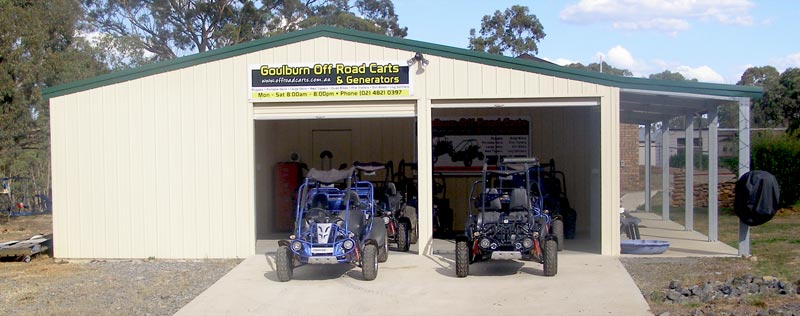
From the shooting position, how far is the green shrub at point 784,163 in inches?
830

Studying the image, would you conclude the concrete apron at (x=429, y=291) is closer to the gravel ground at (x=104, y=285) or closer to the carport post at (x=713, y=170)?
the gravel ground at (x=104, y=285)

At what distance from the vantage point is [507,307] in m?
8.87

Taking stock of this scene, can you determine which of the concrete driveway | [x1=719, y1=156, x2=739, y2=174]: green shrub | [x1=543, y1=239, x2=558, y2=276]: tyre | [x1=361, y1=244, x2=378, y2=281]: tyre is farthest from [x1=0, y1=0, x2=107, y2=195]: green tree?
[x1=719, y1=156, x2=739, y2=174]: green shrub

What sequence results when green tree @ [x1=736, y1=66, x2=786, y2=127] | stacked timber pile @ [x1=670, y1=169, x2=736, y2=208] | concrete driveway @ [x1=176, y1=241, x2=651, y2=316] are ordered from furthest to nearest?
green tree @ [x1=736, y1=66, x2=786, y2=127], stacked timber pile @ [x1=670, y1=169, x2=736, y2=208], concrete driveway @ [x1=176, y1=241, x2=651, y2=316]

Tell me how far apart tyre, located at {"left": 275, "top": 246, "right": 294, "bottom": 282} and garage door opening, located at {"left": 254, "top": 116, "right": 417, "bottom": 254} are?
18.5 ft

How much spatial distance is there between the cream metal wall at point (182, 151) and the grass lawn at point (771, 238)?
85.6 inches

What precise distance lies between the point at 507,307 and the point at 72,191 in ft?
23.3

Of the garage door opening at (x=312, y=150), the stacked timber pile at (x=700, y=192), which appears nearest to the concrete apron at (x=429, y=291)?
the garage door opening at (x=312, y=150)

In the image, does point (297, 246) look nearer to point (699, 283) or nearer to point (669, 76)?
point (699, 283)

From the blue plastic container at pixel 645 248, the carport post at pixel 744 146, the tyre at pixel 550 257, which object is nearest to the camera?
the tyre at pixel 550 257

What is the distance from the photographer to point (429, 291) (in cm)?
977

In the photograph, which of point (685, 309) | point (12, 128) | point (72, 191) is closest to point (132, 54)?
point (12, 128)

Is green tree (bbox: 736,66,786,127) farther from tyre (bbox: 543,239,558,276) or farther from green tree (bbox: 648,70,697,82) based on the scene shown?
tyre (bbox: 543,239,558,276)

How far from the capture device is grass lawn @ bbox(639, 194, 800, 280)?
10992 millimetres
